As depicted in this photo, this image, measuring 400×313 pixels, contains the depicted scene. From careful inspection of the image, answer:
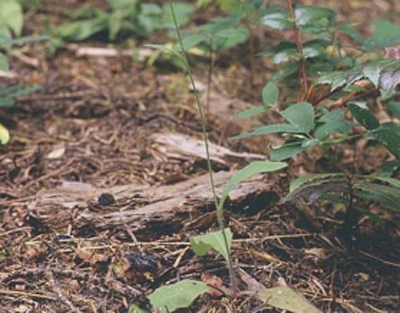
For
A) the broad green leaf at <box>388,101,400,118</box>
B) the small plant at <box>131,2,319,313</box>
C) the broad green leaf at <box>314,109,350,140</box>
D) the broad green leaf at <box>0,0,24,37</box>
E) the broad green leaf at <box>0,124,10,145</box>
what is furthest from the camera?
the broad green leaf at <box>0,0,24,37</box>

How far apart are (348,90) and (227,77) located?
974 mm

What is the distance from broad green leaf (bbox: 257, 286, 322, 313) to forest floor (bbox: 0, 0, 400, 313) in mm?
36

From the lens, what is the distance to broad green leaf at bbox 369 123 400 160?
1.40 metres

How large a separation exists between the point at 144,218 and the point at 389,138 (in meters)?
0.59

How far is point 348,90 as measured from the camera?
1.53 meters

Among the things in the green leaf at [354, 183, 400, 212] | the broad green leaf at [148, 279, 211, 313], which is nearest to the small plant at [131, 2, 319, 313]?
the broad green leaf at [148, 279, 211, 313]

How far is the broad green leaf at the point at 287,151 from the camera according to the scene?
4.58ft

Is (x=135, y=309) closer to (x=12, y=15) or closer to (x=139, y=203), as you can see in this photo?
(x=139, y=203)

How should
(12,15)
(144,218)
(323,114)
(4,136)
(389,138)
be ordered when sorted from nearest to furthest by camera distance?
(389,138) → (144,218) → (323,114) → (4,136) → (12,15)

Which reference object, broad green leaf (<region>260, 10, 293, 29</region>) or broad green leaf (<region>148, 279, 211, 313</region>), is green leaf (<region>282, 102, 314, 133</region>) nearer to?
broad green leaf (<region>260, 10, 293, 29</region>)

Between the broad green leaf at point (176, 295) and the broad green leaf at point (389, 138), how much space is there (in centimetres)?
50

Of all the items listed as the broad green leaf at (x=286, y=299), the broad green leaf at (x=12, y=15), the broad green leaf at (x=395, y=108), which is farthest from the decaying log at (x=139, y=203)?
the broad green leaf at (x=12, y=15)

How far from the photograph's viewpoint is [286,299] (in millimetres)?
1321

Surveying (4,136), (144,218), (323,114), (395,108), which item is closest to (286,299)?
(144,218)
